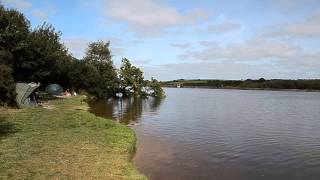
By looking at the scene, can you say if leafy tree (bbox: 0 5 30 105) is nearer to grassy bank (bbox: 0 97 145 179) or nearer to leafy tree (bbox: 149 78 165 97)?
grassy bank (bbox: 0 97 145 179)

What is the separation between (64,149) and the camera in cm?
1672

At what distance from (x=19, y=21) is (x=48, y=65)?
7086 mm

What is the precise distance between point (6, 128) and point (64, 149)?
21.1 feet

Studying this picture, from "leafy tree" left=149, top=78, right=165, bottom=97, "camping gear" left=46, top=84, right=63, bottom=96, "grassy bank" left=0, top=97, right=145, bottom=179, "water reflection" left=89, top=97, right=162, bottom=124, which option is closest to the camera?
"grassy bank" left=0, top=97, right=145, bottom=179

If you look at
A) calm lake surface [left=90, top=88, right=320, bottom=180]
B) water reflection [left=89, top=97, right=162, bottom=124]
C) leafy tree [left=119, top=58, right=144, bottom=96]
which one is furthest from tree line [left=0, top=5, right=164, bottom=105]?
calm lake surface [left=90, top=88, right=320, bottom=180]

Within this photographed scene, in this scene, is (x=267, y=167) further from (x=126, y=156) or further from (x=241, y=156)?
(x=126, y=156)

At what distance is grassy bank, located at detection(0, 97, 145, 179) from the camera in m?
13.2

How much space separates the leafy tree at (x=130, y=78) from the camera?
75.6 m

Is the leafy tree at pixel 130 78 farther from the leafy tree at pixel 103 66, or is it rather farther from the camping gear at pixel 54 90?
the camping gear at pixel 54 90

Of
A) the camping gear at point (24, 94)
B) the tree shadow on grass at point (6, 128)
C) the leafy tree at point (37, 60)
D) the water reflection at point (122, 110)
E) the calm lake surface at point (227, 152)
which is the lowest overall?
the calm lake surface at point (227, 152)

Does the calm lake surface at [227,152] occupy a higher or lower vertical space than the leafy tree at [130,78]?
lower

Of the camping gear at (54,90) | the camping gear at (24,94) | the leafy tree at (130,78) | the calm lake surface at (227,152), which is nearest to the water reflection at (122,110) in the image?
the calm lake surface at (227,152)

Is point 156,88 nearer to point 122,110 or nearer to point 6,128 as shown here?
point 122,110

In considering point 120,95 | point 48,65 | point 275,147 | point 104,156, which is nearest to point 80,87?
point 120,95
